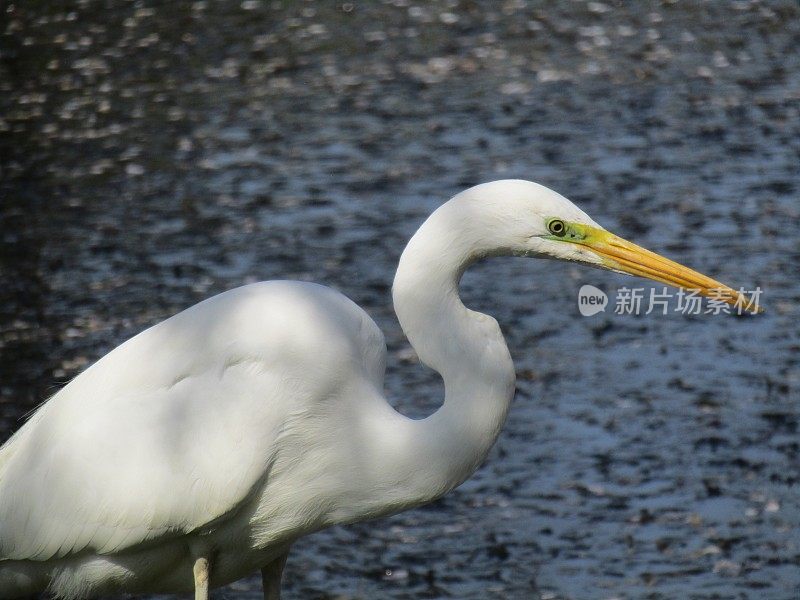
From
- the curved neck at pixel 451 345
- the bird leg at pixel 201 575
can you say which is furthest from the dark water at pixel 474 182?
the curved neck at pixel 451 345

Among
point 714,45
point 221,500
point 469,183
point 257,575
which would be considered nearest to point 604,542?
point 257,575

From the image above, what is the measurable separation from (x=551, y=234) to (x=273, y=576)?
130 centimetres

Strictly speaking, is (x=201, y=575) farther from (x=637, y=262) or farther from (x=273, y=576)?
(x=637, y=262)

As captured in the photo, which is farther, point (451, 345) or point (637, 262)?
point (637, 262)

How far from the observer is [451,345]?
314 cm

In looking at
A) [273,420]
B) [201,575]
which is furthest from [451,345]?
[201,575]

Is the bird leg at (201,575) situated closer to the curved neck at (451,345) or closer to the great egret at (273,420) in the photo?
the great egret at (273,420)

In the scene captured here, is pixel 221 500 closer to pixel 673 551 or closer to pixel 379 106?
pixel 673 551

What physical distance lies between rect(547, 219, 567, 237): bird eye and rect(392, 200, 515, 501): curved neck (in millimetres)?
160

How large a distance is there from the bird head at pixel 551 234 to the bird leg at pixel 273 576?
1.14m

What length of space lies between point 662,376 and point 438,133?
3.68 m

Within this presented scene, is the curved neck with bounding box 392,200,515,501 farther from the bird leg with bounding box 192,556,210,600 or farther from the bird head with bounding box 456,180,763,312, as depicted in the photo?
the bird leg with bounding box 192,556,210,600

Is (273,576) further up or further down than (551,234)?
further down

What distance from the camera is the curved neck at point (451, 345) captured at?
3.12 meters
